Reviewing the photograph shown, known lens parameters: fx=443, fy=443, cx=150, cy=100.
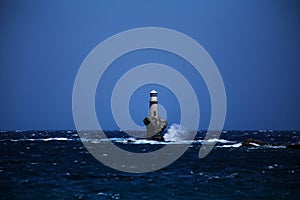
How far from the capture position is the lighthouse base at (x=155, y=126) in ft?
290

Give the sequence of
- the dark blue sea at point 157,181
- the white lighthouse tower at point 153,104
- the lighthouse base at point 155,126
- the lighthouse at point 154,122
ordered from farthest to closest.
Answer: the white lighthouse tower at point 153,104
the lighthouse at point 154,122
the lighthouse base at point 155,126
the dark blue sea at point 157,181

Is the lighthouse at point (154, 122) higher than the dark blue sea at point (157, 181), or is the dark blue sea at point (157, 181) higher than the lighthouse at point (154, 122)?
the lighthouse at point (154, 122)

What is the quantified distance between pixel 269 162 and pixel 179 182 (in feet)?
56.7

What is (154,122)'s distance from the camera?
88500 mm

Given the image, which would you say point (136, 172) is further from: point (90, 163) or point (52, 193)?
point (52, 193)

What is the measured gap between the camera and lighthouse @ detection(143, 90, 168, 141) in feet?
291

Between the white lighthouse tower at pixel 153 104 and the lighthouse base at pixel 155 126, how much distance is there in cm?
174

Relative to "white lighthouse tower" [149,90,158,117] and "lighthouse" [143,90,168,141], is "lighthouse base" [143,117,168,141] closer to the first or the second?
"lighthouse" [143,90,168,141]

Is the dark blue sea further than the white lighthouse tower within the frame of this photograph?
No

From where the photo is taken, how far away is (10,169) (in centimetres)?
4162

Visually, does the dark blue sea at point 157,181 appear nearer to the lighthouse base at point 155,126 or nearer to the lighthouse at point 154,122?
the lighthouse base at point 155,126

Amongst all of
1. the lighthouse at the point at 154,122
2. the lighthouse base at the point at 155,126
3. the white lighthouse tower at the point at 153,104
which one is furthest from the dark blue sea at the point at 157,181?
the white lighthouse tower at the point at 153,104

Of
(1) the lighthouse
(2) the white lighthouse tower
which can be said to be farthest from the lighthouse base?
(2) the white lighthouse tower

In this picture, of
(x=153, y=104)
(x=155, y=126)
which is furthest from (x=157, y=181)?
(x=153, y=104)
